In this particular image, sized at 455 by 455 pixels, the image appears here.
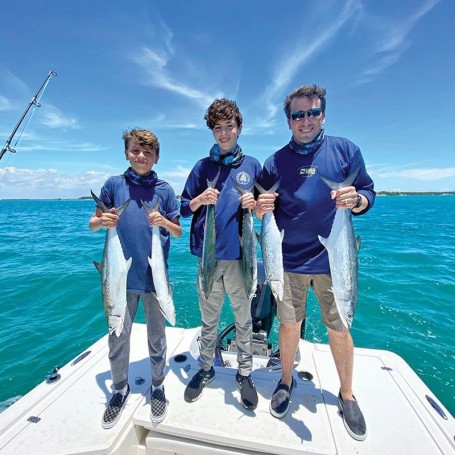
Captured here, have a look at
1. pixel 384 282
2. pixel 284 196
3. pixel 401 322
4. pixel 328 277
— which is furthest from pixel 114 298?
pixel 384 282

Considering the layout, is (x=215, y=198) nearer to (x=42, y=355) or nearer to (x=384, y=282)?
(x=42, y=355)

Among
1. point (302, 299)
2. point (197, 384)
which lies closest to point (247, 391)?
point (197, 384)

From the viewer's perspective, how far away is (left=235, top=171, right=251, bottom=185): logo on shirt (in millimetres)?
2811

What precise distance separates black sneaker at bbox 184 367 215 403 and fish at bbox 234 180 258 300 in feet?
3.74

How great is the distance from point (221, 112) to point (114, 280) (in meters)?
2.01

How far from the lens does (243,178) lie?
282 centimetres

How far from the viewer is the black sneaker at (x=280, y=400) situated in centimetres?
256

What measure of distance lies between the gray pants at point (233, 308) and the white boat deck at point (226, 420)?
31 centimetres

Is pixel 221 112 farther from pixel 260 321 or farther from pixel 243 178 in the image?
pixel 260 321

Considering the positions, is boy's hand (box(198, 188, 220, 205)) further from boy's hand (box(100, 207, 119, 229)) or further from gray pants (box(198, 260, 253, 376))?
boy's hand (box(100, 207, 119, 229))

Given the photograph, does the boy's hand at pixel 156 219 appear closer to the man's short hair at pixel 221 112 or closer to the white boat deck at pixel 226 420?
the man's short hair at pixel 221 112

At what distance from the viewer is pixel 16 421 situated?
2480 millimetres

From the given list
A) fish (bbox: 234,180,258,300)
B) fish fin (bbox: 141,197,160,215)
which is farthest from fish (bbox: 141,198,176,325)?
fish (bbox: 234,180,258,300)

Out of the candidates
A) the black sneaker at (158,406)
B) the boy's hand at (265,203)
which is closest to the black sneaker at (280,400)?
the black sneaker at (158,406)
